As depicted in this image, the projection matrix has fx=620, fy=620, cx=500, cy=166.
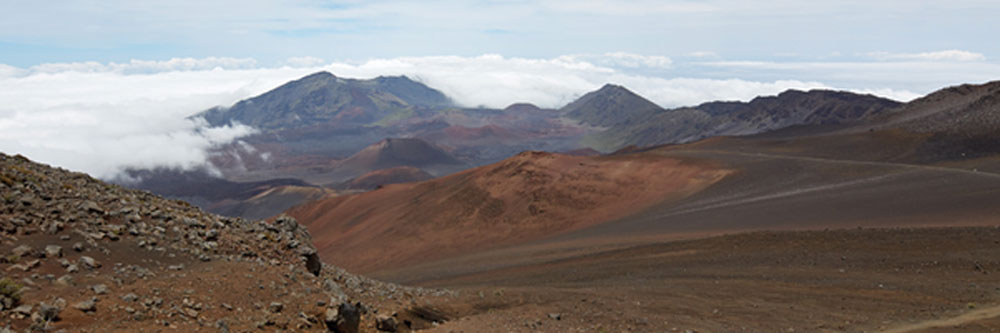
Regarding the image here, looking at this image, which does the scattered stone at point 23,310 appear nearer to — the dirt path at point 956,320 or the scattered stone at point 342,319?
the scattered stone at point 342,319

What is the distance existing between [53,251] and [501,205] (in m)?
39.4

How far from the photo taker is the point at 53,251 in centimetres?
987

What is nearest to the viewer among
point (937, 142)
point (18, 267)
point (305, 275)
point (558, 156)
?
point (18, 267)

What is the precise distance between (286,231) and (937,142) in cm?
5421

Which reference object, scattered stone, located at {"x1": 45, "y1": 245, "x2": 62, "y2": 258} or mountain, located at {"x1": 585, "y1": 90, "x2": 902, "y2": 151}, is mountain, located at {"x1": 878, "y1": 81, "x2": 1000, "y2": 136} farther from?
scattered stone, located at {"x1": 45, "y1": 245, "x2": 62, "y2": 258}

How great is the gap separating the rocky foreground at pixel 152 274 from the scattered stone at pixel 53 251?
2cm

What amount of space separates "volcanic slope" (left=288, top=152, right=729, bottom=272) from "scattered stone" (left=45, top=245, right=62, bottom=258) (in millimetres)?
30138

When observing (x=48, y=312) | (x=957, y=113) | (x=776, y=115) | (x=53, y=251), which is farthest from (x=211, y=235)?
(x=776, y=115)

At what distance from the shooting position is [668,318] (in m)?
14.4

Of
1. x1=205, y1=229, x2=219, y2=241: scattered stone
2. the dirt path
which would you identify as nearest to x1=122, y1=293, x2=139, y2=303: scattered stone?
x1=205, y1=229, x2=219, y2=241: scattered stone

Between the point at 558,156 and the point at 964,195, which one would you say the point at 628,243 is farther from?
the point at 558,156

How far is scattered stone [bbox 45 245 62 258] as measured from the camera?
32.2 feet

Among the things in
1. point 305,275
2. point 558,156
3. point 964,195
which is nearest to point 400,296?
point 305,275

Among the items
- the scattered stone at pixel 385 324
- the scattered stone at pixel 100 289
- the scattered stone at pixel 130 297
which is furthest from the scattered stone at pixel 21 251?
the scattered stone at pixel 385 324
